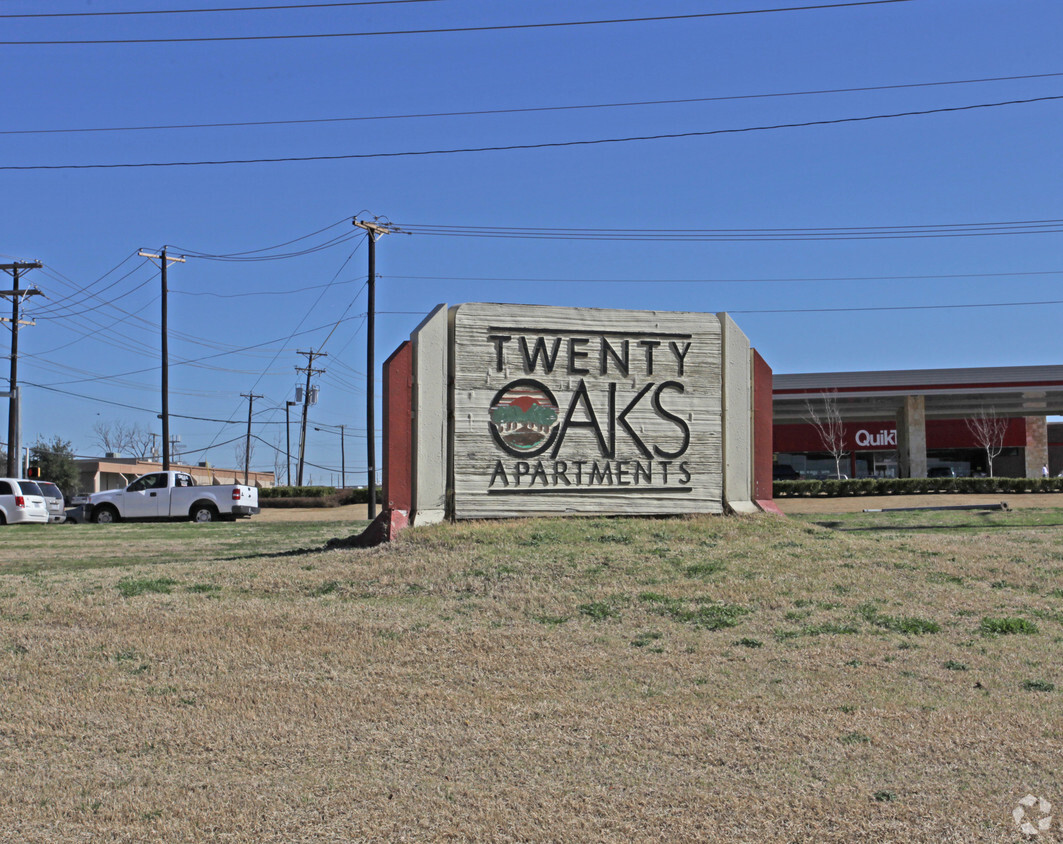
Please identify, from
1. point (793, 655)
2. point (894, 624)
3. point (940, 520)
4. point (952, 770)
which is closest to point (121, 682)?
point (793, 655)

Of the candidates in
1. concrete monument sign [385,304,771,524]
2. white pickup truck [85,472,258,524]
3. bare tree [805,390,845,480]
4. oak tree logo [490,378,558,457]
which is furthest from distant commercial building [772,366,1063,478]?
oak tree logo [490,378,558,457]

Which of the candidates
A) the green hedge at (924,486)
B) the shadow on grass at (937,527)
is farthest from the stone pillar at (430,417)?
the green hedge at (924,486)

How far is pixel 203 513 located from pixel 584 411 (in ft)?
63.6

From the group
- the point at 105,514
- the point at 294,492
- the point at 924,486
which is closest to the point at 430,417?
the point at 105,514

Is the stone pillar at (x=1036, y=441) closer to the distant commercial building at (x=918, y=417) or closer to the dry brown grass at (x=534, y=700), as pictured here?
the distant commercial building at (x=918, y=417)

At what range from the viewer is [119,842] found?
465 centimetres

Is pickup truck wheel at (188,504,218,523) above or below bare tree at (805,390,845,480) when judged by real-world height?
below

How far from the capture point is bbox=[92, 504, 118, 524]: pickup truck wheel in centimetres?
2963

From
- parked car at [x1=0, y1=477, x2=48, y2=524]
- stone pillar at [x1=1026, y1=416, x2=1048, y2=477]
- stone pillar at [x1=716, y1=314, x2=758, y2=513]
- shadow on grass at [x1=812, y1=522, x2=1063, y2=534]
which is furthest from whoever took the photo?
stone pillar at [x1=1026, y1=416, x2=1048, y2=477]

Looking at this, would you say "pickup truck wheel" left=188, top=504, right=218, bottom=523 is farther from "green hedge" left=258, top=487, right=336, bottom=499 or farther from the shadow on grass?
"green hedge" left=258, top=487, right=336, bottom=499

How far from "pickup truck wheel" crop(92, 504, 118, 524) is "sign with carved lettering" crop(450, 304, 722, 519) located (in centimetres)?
2018

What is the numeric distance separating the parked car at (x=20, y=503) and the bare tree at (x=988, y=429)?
4552 centimetres

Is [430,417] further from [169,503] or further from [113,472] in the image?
[113,472]

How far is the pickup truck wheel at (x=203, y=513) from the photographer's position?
29688 mm
